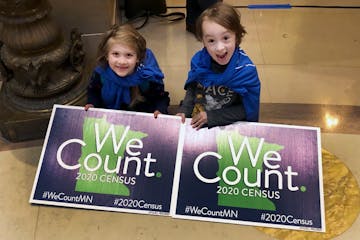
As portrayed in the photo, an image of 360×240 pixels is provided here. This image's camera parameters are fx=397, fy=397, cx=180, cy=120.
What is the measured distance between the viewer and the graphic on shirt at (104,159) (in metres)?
1.34

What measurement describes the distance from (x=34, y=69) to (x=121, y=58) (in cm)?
41

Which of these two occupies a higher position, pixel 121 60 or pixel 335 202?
pixel 121 60

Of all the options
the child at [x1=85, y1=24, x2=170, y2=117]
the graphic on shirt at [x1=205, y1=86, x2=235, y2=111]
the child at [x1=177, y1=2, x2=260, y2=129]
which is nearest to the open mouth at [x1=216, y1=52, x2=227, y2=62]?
the child at [x1=177, y1=2, x2=260, y2=129]

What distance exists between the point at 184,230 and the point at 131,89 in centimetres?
53

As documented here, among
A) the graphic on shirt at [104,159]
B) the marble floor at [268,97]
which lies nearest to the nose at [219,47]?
the graphic on shirt at [104,159]

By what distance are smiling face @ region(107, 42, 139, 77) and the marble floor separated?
503 mm

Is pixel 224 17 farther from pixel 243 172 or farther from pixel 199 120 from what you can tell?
pixel 243 172

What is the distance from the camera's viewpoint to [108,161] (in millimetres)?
1365

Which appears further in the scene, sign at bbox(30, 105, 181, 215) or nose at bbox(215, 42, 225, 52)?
sign at bbox(30, 105, 181, 215)

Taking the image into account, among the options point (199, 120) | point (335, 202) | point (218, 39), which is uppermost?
point (218, 39)

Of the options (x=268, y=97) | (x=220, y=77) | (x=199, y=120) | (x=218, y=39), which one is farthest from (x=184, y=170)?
(x=268, y=97)

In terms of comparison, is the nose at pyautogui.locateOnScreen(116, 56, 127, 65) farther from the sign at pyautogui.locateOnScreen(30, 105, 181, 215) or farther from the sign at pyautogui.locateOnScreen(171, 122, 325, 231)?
the sign at pyautogui.locateOnScreen(171, 122, 325, 231)

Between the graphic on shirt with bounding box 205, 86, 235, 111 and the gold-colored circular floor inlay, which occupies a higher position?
the graphic on shirt with bounding box 205, 86, 235, 111

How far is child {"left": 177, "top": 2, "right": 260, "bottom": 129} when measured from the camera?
1.21 m
